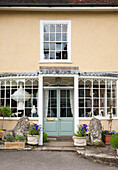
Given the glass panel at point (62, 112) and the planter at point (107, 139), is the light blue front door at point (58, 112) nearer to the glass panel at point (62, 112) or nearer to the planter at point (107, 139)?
the glass panel at point (62, 112)

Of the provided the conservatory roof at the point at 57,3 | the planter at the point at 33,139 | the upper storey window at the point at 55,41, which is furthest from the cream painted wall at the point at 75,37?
the planter at the point at 33,139

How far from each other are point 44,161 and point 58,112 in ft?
12.6

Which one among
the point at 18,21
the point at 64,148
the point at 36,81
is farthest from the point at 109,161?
the point at 18,21

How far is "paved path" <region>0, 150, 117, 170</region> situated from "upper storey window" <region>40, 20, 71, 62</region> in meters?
4.98

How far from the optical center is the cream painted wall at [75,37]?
11.4 metres

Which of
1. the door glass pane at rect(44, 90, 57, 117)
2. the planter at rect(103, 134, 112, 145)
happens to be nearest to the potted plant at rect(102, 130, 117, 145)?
the planter at rect(103, 134, 112, 145)

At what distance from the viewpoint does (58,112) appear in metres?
11.2

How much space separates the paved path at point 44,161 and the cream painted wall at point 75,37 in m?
4.73

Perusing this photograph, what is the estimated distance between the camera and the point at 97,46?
1143cm

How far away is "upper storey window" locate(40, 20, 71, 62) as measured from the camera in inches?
452

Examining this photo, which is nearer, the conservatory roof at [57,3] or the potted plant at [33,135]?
the potted plant at [33,135]

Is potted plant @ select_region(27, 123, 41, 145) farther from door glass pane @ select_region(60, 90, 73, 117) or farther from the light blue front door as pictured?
door glass pane @ select_region(60, 90, 73, 117)

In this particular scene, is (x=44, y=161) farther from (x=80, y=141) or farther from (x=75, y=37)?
(x=75, y=37)

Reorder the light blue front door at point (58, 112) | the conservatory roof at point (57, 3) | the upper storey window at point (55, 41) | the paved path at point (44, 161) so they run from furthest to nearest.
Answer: the upper storey window at point (55, 41), the light blue front door at point (58, 112), the conservatory roof at point (57, 3), the paved path at point (44, 161)
